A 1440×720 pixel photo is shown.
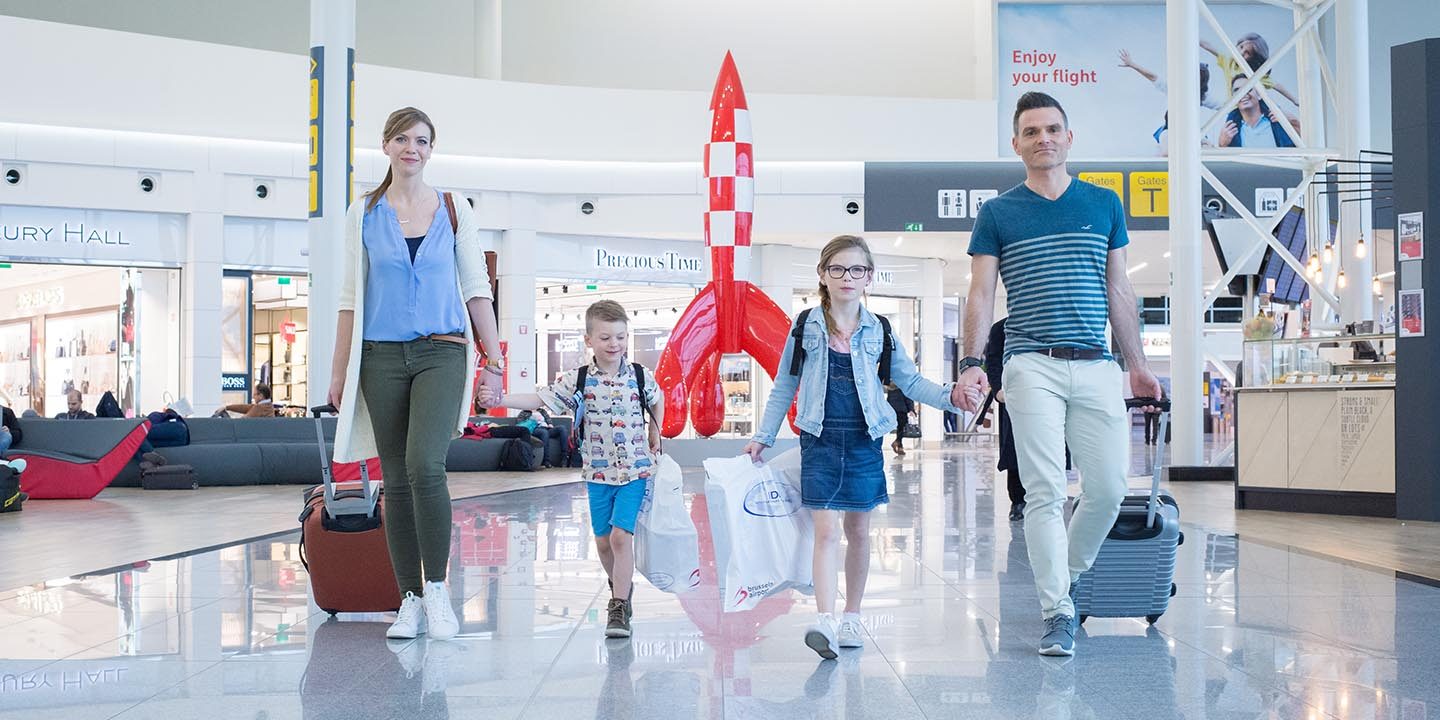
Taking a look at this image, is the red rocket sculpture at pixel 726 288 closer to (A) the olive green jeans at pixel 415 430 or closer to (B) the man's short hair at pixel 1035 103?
(B) the man's short hair at pixel 1035 103

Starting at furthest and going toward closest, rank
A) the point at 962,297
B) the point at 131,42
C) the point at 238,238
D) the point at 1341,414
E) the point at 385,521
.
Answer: the point at 962,297 → the point at 238,238 → the point at 131,42 → the point at 1341,414 → the point at 385,521

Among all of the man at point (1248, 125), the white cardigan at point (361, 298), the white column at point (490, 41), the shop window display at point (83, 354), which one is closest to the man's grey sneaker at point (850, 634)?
the white cardigan at point (361, 298)

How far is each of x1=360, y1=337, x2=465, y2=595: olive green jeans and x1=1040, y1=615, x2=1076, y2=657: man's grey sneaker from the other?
1.88 meters

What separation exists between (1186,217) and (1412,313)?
447cm

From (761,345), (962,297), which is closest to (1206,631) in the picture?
(761,345)

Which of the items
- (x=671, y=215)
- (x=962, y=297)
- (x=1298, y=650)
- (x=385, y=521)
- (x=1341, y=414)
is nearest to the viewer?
(x=1298, y=650)

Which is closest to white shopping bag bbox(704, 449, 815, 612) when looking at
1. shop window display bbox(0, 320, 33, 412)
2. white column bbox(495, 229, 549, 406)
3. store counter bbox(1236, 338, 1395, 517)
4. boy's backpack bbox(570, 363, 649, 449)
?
boy's backpack bbox(570, 363, 649, 449)

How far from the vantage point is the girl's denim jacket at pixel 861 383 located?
13.1ft

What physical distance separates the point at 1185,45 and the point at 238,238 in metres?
12.0

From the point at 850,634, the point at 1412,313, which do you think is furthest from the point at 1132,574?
the point at 1412,313

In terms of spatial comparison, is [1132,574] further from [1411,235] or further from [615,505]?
[1411,235]

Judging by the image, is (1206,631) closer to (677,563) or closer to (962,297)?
(677,563)

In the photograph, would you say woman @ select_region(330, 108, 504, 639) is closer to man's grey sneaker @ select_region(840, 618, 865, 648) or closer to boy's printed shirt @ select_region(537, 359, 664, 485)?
boy's printed shirt @ select_region(537, 359, 664, 485)

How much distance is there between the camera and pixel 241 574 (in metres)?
5.88
